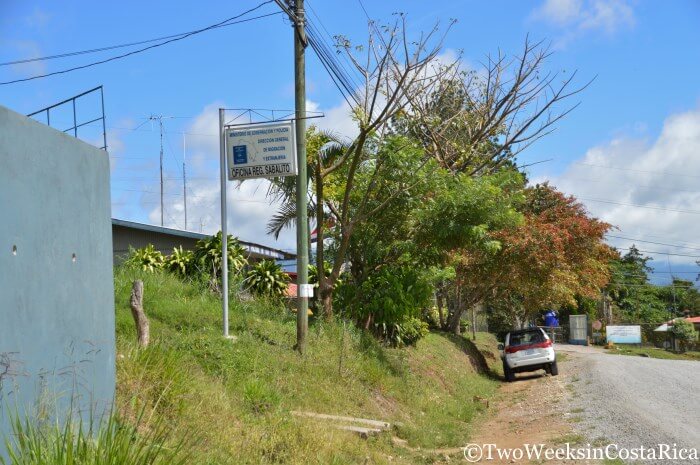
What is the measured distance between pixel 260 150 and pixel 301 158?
81 centimetres

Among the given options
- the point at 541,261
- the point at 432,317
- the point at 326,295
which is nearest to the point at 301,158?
the point at 326,295

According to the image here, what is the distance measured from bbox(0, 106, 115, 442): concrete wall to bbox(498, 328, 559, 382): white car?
65.6 feet

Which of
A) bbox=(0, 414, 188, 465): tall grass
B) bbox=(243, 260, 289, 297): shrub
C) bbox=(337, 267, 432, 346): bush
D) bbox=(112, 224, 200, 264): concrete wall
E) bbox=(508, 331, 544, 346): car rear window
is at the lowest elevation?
bbox=(508, 331, 544, 346): car rear window

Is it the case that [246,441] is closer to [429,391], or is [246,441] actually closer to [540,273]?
[429,391]

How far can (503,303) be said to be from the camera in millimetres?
53562

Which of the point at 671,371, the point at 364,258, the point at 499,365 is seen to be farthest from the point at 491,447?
the point at 499,365

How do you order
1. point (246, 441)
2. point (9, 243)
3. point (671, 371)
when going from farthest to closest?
point (671, 371) < point (246, 441) < point (9, 243)

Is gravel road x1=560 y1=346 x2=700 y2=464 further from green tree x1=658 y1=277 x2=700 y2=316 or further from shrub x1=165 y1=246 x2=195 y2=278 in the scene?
green tree x1=658 y1=277 x2=700 y2=316

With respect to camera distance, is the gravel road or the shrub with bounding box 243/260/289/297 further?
the shrub with bounding box 243/260/289/297

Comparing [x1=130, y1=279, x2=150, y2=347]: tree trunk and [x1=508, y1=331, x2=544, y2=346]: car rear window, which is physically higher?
[x1=130, y1=279, x2=150, y2=347]: tree trunk

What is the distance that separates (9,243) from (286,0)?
9.73 meters

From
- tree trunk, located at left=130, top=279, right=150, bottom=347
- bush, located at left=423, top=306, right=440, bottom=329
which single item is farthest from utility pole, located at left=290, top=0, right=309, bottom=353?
bush, located at left=423, top=306, right=440, bottom=329

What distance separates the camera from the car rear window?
25.9 m

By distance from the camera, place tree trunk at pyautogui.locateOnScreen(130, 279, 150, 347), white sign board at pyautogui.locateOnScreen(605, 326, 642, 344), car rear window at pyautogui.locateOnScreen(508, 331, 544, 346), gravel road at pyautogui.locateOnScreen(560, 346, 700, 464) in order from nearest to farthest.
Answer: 1. tree trunk at pyautogui.locateOnScreen(130, 279, 150, 347)
2. gravel road at pyautogui.locateOnScreen(560, 346, 700, 464)
3. car rear window at pyautogui.locateOnScreen(508, 331, 544, 346)
4. white sign board at pyautogui.locateOnScreen(605, 326, 642, 344)
